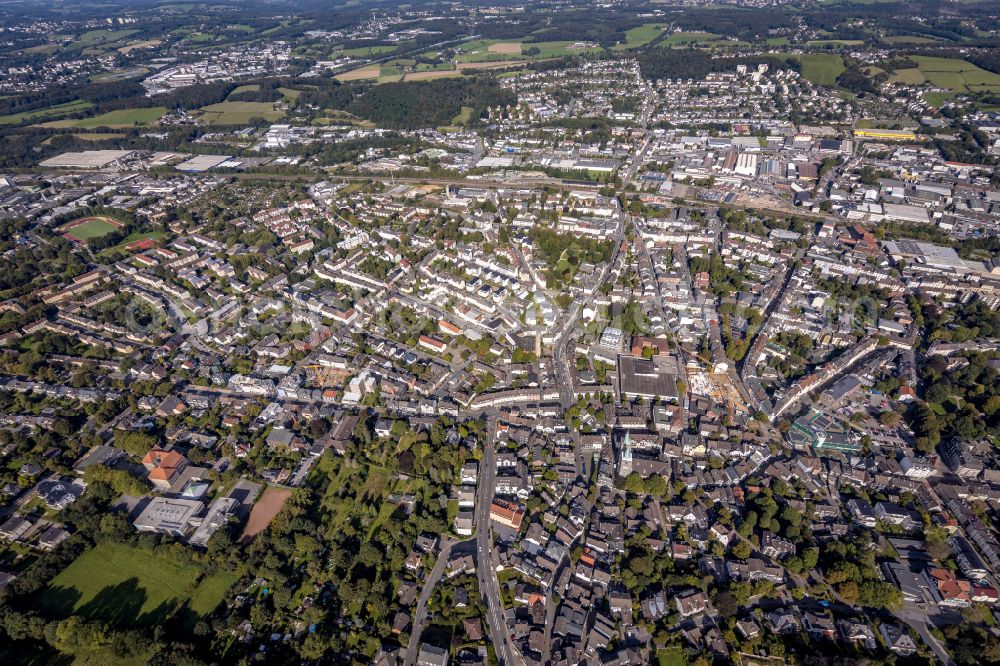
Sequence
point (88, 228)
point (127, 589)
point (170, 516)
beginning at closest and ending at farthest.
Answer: point (127, 589), point (170, 516), point (88, 228)

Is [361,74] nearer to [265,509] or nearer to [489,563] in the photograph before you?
[265,509]

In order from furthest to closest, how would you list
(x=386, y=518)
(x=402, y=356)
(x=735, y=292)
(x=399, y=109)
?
(x=399, y=109) → (x=735, y=292) → (x=402, y=356) → (x=386, y=518)

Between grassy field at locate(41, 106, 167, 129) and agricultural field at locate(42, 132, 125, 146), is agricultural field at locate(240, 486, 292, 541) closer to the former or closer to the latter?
agricultural field at locate(42, 132, 125, 146)

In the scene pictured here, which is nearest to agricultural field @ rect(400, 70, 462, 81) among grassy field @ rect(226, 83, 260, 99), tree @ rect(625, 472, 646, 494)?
grassy field @ rect(226, 83, 260, 99)

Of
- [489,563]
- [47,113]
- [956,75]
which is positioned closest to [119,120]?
[47,113]

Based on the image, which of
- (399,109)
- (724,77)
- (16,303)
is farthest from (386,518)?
(724,77)

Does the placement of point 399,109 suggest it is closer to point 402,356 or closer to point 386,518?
point 402,356

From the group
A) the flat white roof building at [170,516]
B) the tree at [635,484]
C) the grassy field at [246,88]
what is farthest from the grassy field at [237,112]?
the tree at [635,484]
